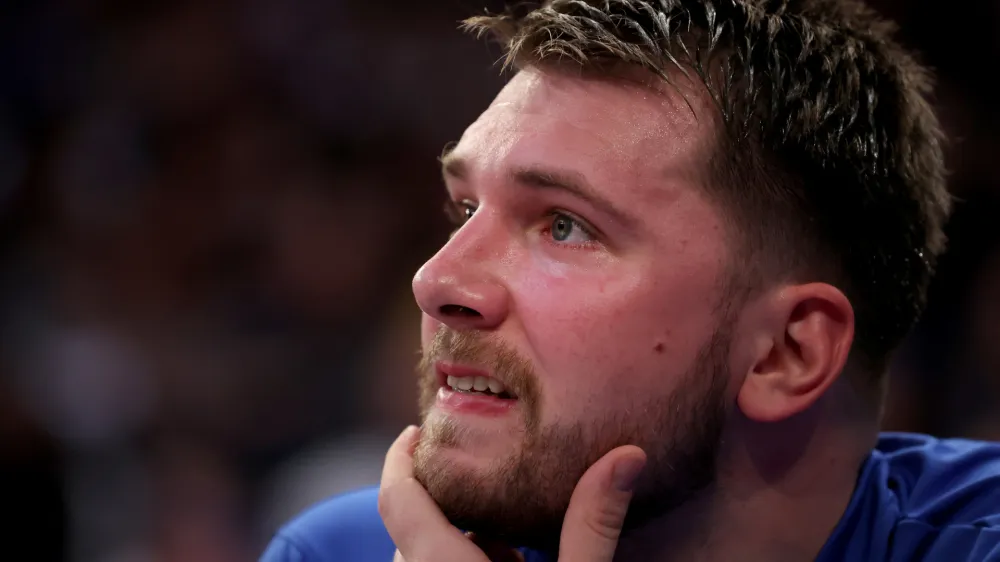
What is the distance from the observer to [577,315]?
5.20 ft

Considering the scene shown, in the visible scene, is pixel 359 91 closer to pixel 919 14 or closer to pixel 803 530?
pixel 919 14

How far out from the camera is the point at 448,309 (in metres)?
1.66

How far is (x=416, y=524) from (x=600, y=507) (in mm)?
320

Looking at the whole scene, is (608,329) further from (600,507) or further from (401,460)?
(401,460)

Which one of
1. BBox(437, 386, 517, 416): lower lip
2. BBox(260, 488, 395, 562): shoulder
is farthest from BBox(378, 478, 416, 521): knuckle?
BBox(260, 488, 395, 562): shoulder

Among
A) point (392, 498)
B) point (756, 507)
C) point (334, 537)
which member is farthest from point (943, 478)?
point (334, 537)

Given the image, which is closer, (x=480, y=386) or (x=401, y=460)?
(x=480, y=386)

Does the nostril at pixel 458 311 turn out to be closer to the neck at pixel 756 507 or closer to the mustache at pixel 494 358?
the mustache at pixel 494 358

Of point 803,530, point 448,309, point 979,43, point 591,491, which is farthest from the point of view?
point 979,43

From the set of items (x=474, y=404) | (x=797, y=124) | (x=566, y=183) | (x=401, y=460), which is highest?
(x=797, y=124)

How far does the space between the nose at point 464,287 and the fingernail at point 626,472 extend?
0.32m

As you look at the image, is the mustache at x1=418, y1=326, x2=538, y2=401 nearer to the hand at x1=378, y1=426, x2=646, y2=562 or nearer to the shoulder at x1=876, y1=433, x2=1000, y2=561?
the hand at x1=378, y1=426, x2=646, y2=562

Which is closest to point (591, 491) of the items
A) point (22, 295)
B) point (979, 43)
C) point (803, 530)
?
point (803, 530)

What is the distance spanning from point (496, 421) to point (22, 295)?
9.89ft
